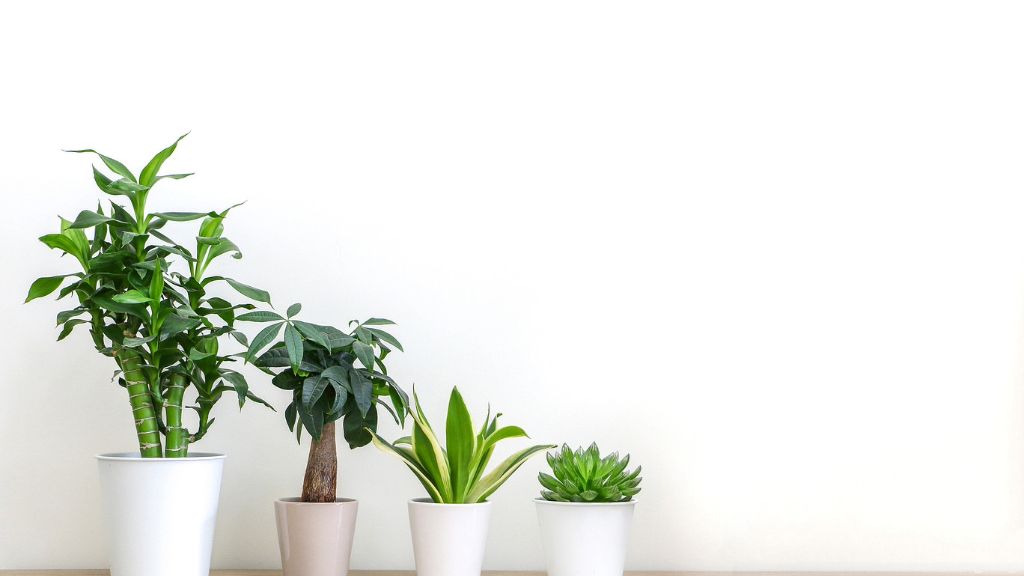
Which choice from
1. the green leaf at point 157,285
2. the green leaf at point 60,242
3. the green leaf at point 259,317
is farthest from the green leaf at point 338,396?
the green leaf at point 60,242

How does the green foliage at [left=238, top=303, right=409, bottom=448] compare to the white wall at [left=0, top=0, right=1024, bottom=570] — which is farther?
the white wall at [left=0, top=0, right=1024, bottom=570]

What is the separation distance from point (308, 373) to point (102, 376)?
0.38m

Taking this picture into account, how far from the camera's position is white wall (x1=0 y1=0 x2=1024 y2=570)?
1.18 metres

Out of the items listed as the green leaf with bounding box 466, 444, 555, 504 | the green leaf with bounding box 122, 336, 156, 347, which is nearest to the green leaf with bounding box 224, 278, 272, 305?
the green leaf with bounding box 122, 336, 156, 347

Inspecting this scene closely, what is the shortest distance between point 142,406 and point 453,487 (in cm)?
37

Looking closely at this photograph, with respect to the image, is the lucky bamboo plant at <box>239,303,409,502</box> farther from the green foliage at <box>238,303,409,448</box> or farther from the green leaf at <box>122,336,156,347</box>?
the green leaf at <box>122,336,156,347</box>

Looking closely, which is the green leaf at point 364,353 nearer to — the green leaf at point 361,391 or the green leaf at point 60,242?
the green leaf at point 361,391

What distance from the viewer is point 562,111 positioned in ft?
4.04

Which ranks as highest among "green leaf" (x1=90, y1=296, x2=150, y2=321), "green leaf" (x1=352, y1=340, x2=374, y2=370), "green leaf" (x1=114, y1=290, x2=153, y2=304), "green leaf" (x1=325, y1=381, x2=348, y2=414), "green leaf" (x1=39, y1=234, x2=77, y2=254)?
"green leaf" (x1=39, y1=234, x2=77, y2=254)

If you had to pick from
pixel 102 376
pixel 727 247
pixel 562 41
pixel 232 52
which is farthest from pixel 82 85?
pixel 727 247

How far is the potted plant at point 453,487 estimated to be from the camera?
0.99 m

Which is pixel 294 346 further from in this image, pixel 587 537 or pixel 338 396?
pixel 587 537

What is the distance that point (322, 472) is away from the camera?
103cm

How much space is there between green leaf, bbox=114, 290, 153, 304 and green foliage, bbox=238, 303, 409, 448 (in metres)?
0.11
